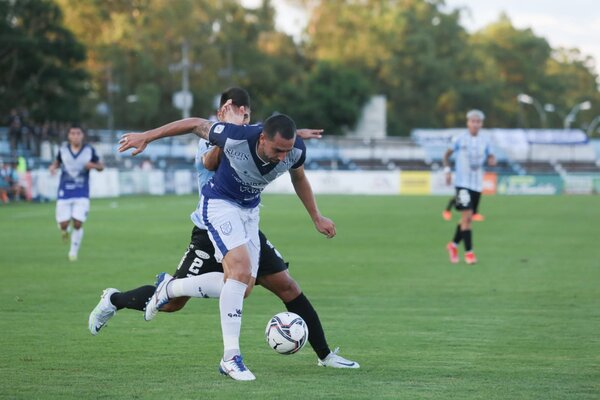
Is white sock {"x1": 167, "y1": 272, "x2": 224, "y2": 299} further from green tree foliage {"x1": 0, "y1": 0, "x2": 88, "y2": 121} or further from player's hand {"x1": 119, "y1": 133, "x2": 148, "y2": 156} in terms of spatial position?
green tree foliage {"x1": 0, "y1": 0, "x2": 88, "y2": 121}

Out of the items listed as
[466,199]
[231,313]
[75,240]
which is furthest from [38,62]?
[231,313]

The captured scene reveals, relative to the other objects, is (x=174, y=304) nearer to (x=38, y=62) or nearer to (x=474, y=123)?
(x=474, y=123)

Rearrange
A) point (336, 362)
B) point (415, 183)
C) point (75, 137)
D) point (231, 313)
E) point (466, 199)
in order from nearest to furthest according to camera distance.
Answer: point (231, 313), point (336, 362), point (466, 199), point (75, 137), point (415, 183)

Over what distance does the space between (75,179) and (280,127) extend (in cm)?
1131

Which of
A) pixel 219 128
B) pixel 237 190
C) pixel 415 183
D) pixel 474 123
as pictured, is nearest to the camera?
pixel 219 128

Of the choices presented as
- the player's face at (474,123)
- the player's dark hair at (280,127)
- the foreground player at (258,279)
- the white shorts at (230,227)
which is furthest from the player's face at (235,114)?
the player's face at (474,123)

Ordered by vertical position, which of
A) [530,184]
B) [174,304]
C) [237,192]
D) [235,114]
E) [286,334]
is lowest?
[530,184]

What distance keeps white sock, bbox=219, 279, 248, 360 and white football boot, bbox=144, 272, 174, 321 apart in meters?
0.84

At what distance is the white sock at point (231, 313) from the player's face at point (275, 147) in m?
0.95

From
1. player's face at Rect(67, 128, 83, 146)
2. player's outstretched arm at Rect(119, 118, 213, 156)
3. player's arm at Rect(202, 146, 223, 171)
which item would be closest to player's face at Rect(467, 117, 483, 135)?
player's face at Rect(67, 128, 83, 146)

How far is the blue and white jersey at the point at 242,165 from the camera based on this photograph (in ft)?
25.1

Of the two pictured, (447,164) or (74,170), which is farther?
(447,164)

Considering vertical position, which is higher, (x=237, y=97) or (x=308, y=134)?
(x=237, y=97)

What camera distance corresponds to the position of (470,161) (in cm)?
1773
